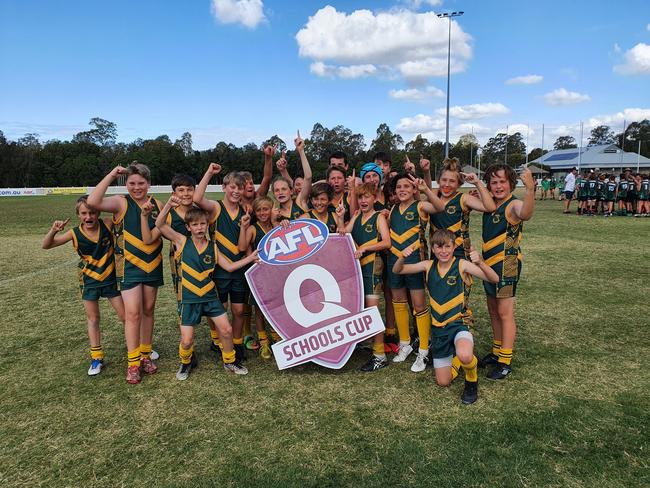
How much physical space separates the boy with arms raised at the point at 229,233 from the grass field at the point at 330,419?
0.70m

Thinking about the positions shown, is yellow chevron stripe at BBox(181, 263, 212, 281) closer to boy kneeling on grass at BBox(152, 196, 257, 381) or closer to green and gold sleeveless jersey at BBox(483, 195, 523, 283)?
boy kneeling on grass at BBox(152, 196, 257, 381)

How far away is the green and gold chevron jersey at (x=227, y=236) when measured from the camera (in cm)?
404

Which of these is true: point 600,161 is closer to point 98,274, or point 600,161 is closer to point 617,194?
point 617,194

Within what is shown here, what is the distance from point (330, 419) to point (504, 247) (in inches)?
80.4

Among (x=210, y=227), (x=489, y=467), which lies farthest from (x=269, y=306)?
(x=489, y=467)

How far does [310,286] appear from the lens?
3.98 metres

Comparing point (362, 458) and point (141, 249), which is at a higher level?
point (141, 249)

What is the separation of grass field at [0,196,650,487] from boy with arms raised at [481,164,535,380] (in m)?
0.30

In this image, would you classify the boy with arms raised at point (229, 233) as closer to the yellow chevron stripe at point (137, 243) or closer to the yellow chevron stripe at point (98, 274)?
the yellow chevron stripe at point (137, 243)

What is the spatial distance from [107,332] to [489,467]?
14.5ft

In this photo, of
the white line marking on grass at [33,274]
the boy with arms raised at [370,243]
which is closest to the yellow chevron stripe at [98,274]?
the boy with arms raised at [370,243]

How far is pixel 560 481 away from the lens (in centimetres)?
242

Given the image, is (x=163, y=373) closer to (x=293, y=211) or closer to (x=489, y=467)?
(x=293, y=211)

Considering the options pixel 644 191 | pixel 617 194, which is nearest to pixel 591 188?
pixel 617 194
